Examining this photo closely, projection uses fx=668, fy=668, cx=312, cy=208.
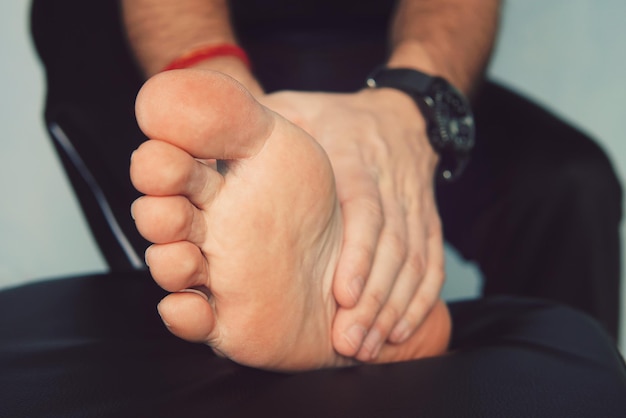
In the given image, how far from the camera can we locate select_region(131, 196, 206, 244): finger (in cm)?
36

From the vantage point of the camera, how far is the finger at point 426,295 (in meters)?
0.53

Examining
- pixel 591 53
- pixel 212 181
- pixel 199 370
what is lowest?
pixel 591 53

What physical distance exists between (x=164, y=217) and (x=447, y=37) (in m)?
0.61

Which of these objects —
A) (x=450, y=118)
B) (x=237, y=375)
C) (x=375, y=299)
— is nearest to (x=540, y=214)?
(x=450, y=118)

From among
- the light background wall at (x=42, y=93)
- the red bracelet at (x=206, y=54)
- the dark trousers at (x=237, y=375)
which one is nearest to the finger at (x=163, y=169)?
the dark trousers at (x=237, y=375)

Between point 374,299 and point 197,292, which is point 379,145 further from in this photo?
point 197,292

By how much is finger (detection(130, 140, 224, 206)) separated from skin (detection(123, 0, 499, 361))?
160mm

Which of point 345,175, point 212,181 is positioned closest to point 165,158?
point 212,181

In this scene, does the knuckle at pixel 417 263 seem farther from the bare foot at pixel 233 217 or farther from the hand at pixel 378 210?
the bare foot at pixel 233 217

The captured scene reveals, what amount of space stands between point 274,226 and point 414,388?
13 cm

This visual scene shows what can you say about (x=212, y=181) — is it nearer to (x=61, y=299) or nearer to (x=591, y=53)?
(x=61, y=299)

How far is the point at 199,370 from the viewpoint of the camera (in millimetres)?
415

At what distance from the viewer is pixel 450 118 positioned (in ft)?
2.44

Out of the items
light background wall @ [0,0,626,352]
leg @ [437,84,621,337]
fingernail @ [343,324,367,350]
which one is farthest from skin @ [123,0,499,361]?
light background wall @ [0,0,626,352]
